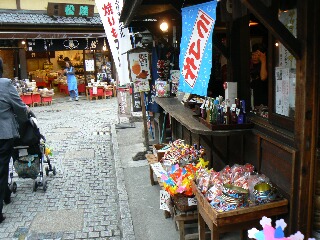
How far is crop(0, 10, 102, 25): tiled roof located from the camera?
21.7 meters

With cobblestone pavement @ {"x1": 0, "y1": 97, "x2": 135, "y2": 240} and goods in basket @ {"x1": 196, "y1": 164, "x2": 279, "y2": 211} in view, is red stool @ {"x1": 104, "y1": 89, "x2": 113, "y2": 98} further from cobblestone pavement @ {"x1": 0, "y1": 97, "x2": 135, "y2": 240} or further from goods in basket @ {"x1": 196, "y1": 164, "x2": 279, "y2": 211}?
goods in basket @ {"x1": 196, "y1": 164, "x2": 279, "y2": 211}

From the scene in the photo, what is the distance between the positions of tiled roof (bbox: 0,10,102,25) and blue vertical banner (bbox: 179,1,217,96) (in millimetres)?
19072

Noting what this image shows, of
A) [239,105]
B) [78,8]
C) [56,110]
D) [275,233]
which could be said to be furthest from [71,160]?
[78,8]

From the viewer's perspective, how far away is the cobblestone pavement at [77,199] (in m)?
6.32

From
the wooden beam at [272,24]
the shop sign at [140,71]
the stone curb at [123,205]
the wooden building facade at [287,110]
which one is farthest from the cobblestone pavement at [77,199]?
the wooden beam at [272,24]

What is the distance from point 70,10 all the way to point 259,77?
19940 millimetres

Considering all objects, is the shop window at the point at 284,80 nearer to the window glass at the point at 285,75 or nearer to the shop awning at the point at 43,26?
the window glass at the point at 285,75

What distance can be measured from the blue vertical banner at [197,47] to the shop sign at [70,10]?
20.1 m

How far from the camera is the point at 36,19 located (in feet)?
74.7

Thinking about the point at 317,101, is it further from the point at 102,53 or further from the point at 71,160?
the point at 102,53

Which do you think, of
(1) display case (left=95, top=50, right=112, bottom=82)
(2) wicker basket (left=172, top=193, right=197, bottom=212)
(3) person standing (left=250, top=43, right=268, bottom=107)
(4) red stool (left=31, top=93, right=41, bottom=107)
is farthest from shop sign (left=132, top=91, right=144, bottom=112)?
(1) display case (left=95, top=50, right=112, bottom=82)

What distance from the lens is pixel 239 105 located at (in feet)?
17.7

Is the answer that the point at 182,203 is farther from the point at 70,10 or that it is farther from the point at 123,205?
the point at 70,10

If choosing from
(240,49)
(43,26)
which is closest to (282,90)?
(240,49)
